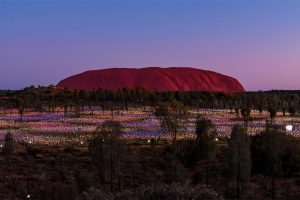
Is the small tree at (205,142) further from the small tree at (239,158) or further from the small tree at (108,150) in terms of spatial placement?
the small tree at (239,158)

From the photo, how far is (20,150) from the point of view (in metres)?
64.2

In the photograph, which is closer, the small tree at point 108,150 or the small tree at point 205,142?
the small tree at point 108,150

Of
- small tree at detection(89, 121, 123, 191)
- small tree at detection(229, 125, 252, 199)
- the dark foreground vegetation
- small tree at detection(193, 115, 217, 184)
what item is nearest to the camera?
the dark foreground vegetation

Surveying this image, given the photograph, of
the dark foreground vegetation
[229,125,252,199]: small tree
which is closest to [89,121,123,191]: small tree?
the dark foreground vegetation

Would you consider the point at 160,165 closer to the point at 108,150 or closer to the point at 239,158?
the point at 108,150

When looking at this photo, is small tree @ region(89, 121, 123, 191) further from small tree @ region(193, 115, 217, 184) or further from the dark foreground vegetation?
small tree @ region(193, 115, 217, 184)

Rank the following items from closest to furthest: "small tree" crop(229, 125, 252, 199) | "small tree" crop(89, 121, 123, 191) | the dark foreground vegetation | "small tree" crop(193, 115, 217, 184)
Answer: the dark foreground vegetation
"small tree" crop(229, 125, 252, 199)
"small tree" crop(89, 121, 123, 191)
"small tree" crop(193, 115, 217, 184)

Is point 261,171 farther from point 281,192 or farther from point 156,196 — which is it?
point 156,196

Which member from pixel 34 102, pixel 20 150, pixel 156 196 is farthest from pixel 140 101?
pixel 156 196

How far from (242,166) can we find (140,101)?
155 metres

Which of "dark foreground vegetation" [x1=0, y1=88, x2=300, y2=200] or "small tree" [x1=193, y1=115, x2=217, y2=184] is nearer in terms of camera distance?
"dark foreground vegetation" [x1=0, y1=88, x2=300, y2=200]

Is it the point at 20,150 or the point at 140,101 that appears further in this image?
the point at 140,101

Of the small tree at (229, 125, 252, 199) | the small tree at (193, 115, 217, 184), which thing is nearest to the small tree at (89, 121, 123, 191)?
the small tree at (229, 125, 252, 199)

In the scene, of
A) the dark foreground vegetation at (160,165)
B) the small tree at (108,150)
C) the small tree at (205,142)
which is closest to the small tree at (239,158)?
the dark foreground vegetation at (160,165)
